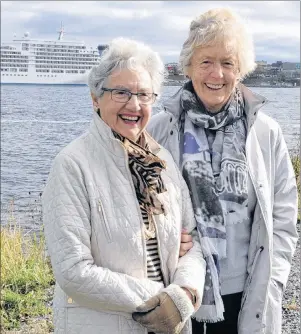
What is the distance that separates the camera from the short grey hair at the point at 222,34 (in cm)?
215

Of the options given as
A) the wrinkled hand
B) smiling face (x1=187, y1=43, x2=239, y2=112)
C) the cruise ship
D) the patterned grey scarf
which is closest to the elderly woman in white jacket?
the wrinkled hand

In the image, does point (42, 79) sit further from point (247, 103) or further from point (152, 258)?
point (152, 258)

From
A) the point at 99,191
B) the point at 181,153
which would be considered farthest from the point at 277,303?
the point at 99,191

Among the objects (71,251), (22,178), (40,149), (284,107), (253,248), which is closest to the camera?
(71,251)

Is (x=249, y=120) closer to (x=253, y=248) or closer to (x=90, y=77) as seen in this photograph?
(x=253, y=248)

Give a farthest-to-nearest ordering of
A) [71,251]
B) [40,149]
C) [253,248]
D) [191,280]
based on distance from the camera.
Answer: [40,149] < [253,248] < [191,280] < [71,251]

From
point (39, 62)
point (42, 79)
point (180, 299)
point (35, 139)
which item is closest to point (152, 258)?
point (180, 299)

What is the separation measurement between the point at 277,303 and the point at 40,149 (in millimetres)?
15434

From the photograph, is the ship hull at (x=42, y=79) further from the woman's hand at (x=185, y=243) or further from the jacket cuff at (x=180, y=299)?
the jacket cuff at (x=180, y=299)

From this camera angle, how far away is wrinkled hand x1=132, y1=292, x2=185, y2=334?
5.85 ft

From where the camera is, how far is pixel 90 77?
191 centimetres

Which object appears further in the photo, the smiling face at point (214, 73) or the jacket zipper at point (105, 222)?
the smiling face at point (214, 73)

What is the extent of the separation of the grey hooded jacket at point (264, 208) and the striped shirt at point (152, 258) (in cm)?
40

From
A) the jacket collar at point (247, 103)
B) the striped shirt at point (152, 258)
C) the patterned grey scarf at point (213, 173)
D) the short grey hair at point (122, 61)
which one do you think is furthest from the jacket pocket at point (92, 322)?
the jacket collar at point (247, 103)
